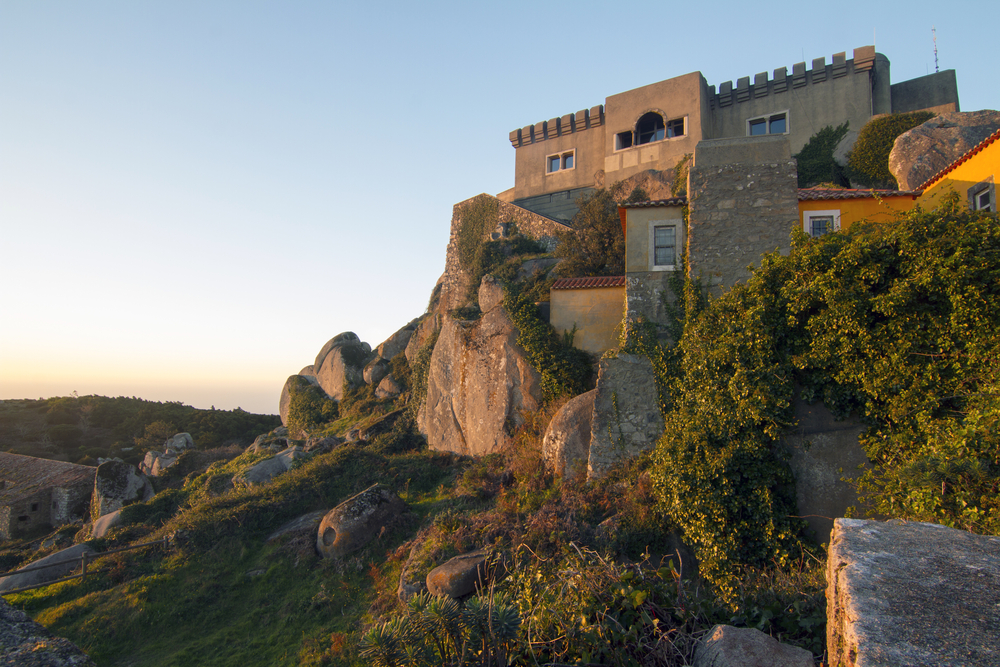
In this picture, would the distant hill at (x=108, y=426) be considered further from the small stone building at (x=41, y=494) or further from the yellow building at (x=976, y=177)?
the yellow building at (x=976, y=177)

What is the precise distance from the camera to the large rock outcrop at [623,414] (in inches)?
558

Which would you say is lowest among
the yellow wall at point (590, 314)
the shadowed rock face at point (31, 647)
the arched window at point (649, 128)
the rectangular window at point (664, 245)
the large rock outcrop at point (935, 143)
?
the shadowed rock face at point (31, 647)

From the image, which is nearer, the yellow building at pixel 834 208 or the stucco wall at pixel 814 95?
the yellow building at pixel 834 208

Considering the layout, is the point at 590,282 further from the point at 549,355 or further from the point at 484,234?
the point at 484,234

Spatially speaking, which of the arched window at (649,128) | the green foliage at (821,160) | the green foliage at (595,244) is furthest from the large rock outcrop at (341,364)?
the green foliage at (821,160)

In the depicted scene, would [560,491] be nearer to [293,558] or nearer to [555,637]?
[293,558]

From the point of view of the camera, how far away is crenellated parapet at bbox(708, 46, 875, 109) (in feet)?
90.8

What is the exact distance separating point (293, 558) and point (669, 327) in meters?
12.6

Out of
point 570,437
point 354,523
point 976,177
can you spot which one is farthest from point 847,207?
point 354,523

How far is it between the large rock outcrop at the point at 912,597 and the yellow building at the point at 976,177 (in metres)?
12.1

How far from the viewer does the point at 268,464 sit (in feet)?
75.7

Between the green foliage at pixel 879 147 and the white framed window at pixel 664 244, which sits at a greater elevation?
the green foliage at pixel 879 147

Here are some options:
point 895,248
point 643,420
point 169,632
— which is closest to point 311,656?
point 169,632

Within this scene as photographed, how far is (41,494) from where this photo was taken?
29.1 meters
